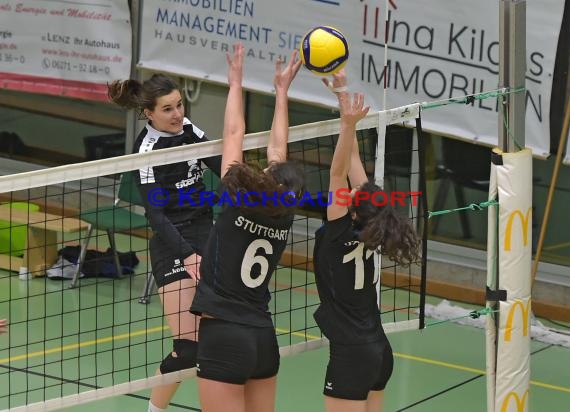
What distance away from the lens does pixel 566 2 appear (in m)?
9.12

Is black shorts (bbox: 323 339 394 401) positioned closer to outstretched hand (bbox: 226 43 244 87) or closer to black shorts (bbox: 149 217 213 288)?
black shorts (bbox: 149 217 213 288)

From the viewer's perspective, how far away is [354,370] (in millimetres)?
5480

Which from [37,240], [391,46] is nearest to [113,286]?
[37,240]

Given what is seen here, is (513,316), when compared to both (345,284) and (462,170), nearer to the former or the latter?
(345,284)

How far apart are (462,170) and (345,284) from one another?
4988 millimetres

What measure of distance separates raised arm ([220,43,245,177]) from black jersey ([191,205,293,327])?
0.30 metres

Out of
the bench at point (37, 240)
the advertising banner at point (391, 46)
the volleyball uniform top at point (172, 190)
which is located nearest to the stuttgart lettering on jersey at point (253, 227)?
the volleyball uniform top at point (172, 190)

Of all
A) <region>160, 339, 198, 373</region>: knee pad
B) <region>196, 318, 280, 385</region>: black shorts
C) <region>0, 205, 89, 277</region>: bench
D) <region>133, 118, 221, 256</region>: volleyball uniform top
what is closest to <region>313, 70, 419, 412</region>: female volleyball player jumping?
<region>196, 318, 280, 385</region>: black shorts

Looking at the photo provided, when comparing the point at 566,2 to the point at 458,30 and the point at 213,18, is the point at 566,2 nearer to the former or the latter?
the point at 458,30

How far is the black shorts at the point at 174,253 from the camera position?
6277 millimetres

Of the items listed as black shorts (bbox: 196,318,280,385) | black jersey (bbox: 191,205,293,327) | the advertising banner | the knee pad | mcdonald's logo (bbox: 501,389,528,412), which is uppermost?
the advertising banner

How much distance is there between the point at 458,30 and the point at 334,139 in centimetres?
175

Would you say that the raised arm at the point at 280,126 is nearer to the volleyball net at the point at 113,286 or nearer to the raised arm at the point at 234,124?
the raised arm at the point at 234,124

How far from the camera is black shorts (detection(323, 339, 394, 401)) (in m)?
5.48
